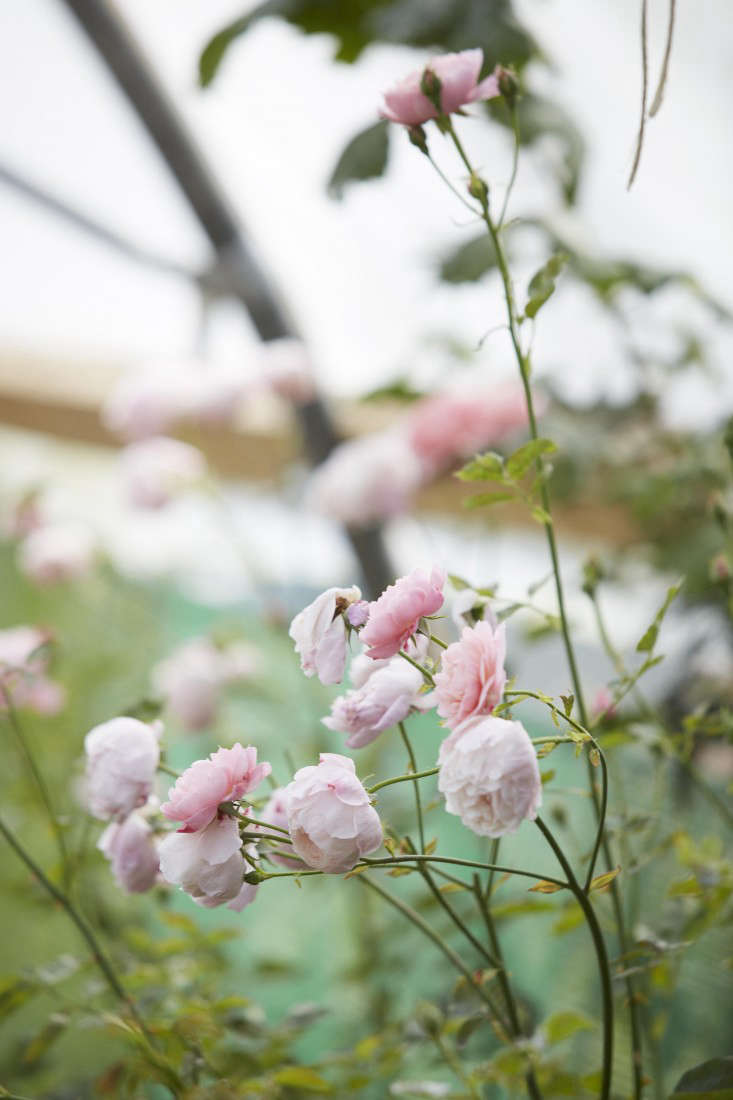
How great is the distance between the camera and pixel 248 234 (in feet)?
4.38

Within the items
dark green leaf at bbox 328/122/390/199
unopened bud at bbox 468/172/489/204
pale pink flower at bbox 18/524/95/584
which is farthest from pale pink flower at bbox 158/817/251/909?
pale pink flower at bbox 18/524/95/584

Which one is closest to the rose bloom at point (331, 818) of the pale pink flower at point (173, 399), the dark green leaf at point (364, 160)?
the dark green leaf at point (364, 160)

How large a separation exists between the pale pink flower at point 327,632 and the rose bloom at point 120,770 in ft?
0.39

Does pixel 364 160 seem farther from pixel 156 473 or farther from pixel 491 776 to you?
pixel 156 473

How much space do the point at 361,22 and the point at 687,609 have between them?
68 centimetres

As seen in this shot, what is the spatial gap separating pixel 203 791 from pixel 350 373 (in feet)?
4.90

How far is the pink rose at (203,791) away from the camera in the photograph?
331 millimetres

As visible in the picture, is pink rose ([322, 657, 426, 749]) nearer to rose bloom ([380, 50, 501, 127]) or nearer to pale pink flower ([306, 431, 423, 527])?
rose bloom ([380, 50, 501, 127])

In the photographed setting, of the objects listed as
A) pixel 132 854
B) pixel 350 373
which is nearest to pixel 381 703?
pixel 132 854

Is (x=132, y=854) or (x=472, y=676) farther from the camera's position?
(x=132, y=854)

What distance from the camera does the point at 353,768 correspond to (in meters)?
0.33

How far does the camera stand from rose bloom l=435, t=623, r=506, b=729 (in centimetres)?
32

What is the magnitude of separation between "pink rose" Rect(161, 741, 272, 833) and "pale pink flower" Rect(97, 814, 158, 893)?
0.42 feet

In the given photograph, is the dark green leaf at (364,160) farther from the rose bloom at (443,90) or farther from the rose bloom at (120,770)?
the rose bloom at (120,770)
